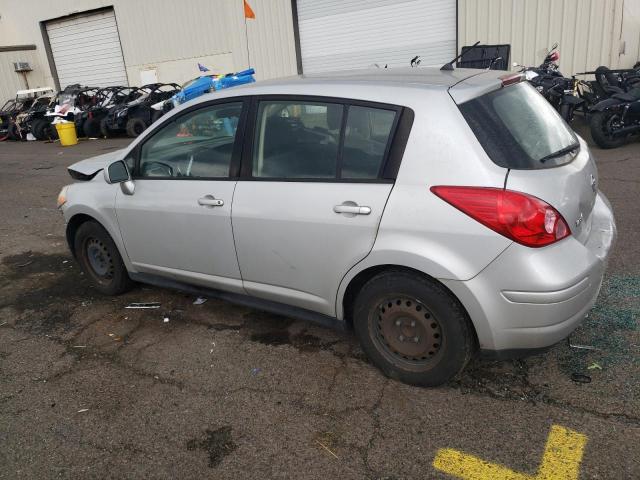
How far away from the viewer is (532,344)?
Result: 2621 millimetres

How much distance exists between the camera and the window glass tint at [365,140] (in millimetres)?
2818

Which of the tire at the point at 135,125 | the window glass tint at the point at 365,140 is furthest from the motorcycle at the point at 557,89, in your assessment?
the tire at the point at 135,125

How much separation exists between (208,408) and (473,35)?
37.8ft

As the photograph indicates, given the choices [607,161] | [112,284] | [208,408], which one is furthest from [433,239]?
[607,161]

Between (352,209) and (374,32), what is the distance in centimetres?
1207

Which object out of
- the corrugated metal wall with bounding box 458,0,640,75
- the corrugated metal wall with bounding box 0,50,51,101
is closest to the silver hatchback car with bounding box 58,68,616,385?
the corrugated metal wall with bounding box 458,0,640,75

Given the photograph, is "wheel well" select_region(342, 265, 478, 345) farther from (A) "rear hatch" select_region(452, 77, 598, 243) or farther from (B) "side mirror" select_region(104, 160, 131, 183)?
(B) "side mirror" select_region(104, 160, 131, 183)

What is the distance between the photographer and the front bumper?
8.10 ft

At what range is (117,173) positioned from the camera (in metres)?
3.79

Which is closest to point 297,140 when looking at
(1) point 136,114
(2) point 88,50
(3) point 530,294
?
(3) point 530,294

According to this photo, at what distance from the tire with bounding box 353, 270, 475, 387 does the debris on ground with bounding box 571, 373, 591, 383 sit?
666 millimetres

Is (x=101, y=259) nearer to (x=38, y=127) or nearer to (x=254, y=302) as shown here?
(x=254, y=302)

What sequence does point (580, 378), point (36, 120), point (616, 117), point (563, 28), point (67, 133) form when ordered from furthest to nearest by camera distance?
point (36, 120) → point (67, 133) → point (563, 28) → point (616, 117) → point (580, 378)

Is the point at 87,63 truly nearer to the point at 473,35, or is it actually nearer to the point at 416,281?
the point at 473,35
